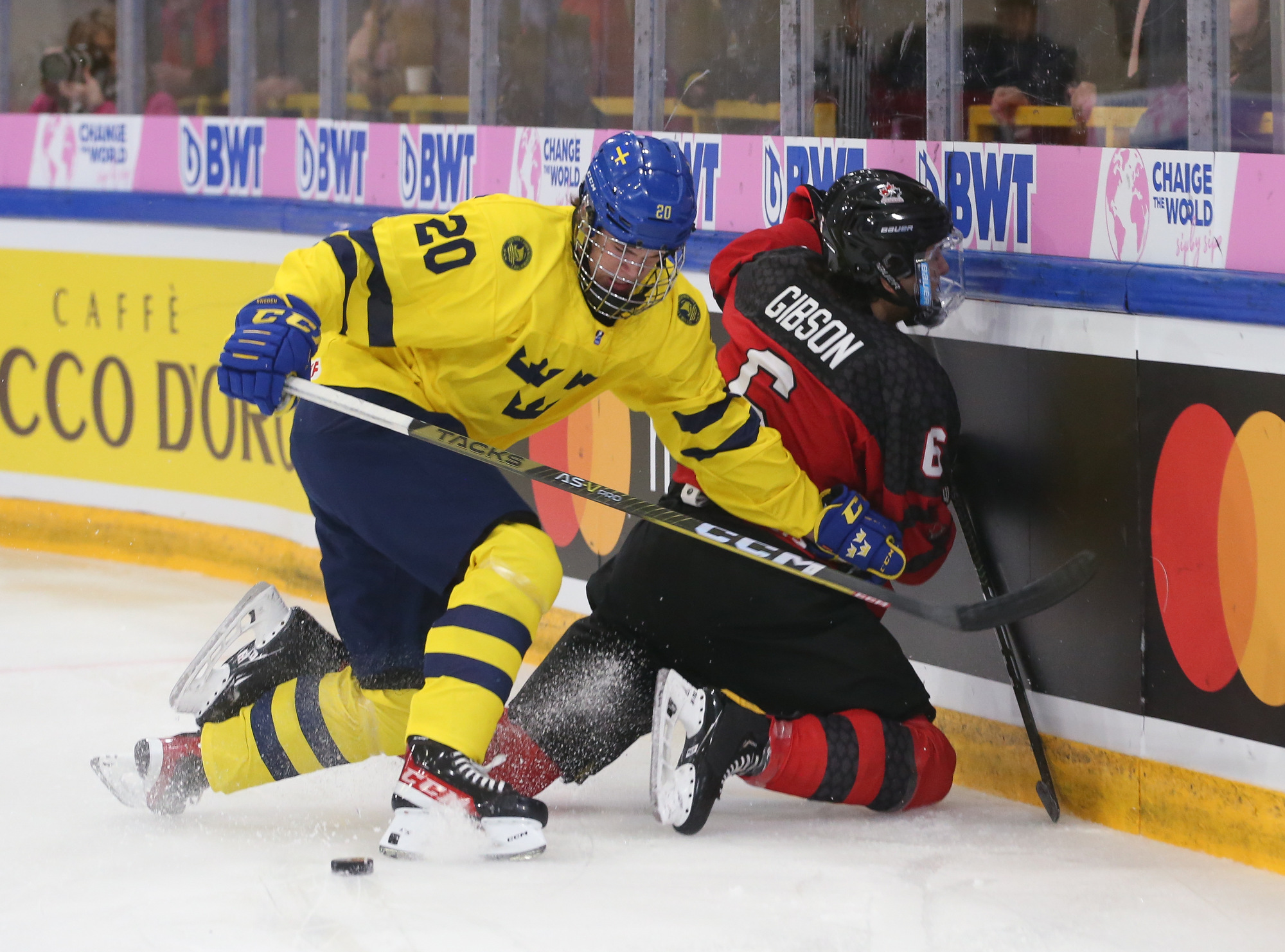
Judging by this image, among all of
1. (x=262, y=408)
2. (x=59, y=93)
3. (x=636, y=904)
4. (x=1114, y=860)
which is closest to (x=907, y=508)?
(x=1114, y=860)

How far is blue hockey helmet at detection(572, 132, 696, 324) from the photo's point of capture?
2.66 m

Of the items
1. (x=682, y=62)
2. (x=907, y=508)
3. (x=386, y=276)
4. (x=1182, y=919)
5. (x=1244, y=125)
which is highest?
(x=682, y=62)

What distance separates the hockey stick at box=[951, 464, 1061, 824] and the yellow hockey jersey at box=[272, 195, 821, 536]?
34cm

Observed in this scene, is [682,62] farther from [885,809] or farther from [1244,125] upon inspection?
[885,809]

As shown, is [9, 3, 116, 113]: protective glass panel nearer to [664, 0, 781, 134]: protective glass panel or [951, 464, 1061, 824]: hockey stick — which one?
[664, 0, 781, 134]: protective glass panel

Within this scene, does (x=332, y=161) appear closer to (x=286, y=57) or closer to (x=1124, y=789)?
(x=286, y=57)

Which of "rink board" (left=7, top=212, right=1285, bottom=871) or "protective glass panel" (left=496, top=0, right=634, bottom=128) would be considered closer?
"rink board" (left=7, top=212, right=1285, bottom=871)

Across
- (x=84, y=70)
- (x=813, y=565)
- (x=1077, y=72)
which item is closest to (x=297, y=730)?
(x=813, y=565)

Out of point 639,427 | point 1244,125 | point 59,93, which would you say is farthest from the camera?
point 59,93

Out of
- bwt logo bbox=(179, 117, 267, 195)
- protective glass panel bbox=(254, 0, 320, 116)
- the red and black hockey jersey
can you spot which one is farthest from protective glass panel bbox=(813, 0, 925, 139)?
bwt logo bbox=(179, 117, 267, 195)

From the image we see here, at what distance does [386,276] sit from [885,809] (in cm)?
124

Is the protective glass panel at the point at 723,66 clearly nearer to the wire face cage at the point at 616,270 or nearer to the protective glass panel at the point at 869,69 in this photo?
the protective glass panel at the point at 869,69

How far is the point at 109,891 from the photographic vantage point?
2510mm

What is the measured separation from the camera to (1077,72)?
3.16 meters
